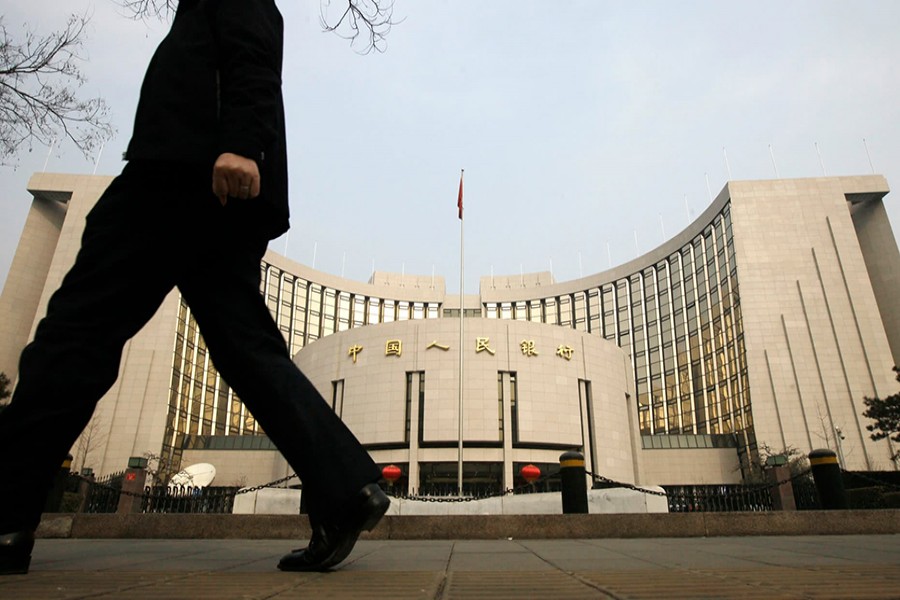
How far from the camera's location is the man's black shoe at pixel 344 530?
210cm

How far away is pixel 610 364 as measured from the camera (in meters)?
40.1

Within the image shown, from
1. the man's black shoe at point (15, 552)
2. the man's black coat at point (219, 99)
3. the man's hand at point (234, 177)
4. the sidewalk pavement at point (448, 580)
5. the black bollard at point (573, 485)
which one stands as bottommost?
the sidewalk pavement at point (448, 580)

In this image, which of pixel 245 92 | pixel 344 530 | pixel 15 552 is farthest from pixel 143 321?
pixel 344 530

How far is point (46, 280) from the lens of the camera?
45406mm

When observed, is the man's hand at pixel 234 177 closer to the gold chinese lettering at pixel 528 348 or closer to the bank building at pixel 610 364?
the bank building at pixel 610 364

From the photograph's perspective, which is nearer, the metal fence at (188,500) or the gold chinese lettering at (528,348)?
the metal fence at (188,500)

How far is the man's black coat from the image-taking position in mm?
2055

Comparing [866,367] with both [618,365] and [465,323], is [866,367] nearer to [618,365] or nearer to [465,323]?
[618,365]

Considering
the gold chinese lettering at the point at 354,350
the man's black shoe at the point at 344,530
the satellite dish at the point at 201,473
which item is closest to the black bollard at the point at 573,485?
the man's black shoe at the point at 344,530

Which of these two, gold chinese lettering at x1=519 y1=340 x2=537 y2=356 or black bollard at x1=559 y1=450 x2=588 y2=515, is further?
gold chinese lettering at x1=519 y1=340 x2=537 y2=356

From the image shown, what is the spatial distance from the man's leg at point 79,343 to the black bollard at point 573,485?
711 cm


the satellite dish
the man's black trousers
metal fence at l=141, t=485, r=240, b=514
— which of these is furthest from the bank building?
the man's black trousers

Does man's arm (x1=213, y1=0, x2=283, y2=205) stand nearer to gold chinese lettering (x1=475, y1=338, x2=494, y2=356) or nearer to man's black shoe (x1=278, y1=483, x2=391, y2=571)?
man's black shoe (x1=278, y1=483, x2=391, y2=571)

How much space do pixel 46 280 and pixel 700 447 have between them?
55197 millimetres
